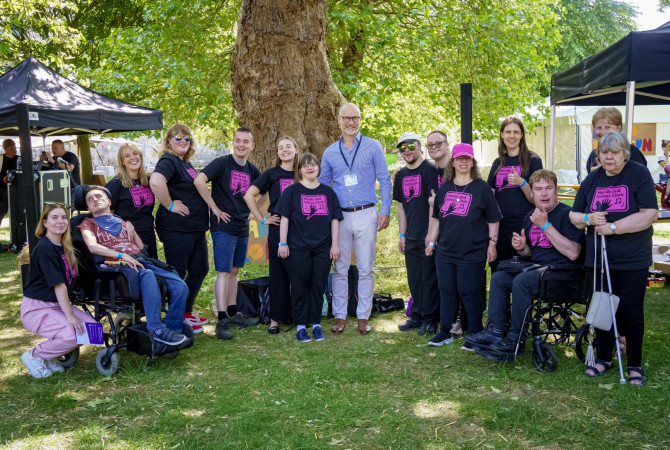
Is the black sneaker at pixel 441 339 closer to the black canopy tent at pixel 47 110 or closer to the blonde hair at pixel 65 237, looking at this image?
the blonde hair at pixel 65 237

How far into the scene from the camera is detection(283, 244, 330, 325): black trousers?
208 inches

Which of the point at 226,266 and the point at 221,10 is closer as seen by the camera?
the point at 226,266

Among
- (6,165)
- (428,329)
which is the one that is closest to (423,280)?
(428,329)

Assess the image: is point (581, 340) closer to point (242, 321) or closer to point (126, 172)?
point (242, 321)

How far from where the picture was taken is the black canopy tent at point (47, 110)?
5.80 metres

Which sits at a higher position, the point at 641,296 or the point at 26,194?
the point at 26,194

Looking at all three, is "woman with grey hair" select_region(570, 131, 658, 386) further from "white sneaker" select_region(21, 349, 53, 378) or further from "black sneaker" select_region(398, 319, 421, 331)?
"white sneaker" select_region(21, 349, 53, 378)

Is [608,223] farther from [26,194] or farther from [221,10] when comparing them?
[221,10]

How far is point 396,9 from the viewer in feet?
42.2

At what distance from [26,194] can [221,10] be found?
7881mm

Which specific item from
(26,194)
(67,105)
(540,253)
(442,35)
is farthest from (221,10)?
(540,253)

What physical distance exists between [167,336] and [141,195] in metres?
1.34

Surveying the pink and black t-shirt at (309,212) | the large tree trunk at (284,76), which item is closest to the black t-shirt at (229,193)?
the pink and black t-shirt at (309,212)

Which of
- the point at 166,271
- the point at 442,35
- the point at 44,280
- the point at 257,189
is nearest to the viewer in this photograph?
the point at 44,280
